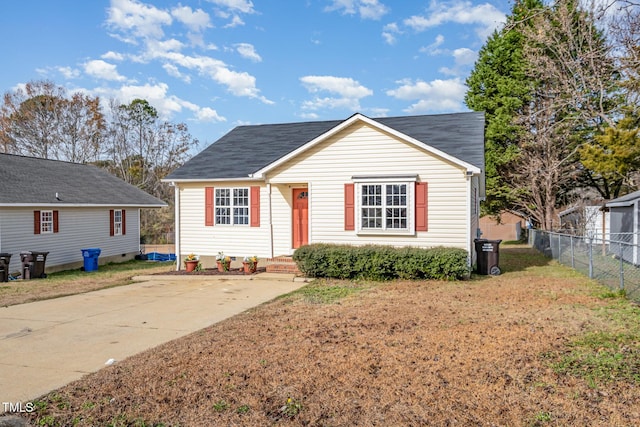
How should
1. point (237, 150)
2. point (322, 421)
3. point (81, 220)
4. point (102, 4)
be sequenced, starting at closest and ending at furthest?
point (322, 421), point (102, 4), point (237, 150), point (81, 220)

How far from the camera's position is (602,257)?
15578 mm

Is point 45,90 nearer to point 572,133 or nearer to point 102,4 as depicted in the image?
point 102,4

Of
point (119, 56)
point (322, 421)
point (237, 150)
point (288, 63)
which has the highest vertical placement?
point (119, 56)

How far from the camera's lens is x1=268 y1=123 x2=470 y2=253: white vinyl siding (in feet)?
41.4

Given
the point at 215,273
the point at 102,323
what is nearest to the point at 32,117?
the point at 215,273

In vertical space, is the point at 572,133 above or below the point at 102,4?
below

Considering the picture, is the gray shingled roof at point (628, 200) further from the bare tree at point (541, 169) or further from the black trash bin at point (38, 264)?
the black trash bin at point (38, 264)

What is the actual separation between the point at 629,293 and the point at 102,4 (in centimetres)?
1667

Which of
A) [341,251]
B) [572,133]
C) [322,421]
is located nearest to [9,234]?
[341,251]

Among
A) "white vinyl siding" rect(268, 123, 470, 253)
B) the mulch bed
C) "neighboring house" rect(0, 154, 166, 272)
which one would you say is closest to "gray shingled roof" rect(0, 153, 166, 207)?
"neighboring house" rect(0, 154, 166, 272)

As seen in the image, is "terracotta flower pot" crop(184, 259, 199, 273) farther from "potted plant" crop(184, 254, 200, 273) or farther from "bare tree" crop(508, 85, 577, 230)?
"bare tree" crop(508, 85, 577, 230)

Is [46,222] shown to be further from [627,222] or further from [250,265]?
[627,222]

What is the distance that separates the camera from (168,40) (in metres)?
18.8

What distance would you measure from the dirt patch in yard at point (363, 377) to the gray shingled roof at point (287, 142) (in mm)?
6762
